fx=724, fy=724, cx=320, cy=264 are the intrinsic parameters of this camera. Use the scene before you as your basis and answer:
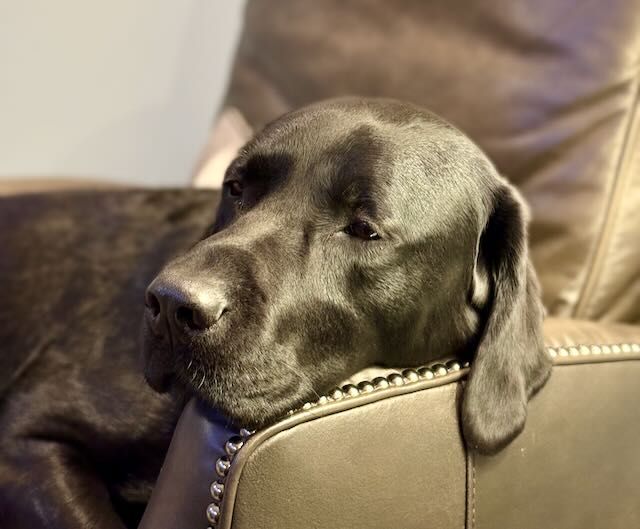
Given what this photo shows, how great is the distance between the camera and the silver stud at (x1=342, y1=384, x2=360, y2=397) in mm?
907

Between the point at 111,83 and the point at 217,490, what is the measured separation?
2490 millimetres

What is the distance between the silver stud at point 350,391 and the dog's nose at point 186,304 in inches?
7.6

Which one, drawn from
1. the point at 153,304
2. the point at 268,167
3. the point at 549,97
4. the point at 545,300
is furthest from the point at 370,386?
the point at 549,97

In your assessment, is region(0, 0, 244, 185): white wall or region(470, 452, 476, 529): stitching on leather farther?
region(0, 0, 244, 185): white wall

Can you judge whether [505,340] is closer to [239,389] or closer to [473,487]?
[473,487]

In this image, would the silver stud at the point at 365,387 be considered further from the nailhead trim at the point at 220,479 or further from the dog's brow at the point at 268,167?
the dog's brow at the point at 268,167

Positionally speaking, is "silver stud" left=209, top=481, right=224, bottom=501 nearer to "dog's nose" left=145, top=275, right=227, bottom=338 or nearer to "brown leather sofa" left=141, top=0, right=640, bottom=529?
"brown leather sofa" left=141, top=0, right=640, bottom=529

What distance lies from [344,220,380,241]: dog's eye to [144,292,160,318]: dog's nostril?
0.32 metres

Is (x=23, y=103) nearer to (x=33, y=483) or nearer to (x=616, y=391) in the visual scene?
(x=33, y=483)

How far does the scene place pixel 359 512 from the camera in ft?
2.92

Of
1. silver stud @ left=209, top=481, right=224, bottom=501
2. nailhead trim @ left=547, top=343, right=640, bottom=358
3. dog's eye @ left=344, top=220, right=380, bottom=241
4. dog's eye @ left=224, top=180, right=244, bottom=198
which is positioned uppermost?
dog's eye @ left=344, top=220, right=380, bottom=241

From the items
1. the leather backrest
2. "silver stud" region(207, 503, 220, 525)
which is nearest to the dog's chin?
"silver stud" region(207, 503, 220, 525)

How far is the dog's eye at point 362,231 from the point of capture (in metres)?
1.12

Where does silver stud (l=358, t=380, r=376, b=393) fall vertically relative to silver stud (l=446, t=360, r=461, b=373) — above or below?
above
